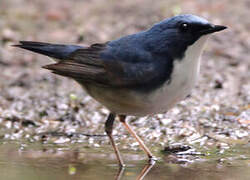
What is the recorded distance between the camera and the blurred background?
226 inches

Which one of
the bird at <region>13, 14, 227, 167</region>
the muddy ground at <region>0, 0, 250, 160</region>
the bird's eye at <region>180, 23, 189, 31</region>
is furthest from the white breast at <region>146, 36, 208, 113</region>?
the muddy ground at <region>0, 0, 250, 160</region>

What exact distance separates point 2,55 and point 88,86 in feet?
13.4

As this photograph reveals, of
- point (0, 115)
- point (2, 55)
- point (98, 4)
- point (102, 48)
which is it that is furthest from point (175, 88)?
point (98, 4)

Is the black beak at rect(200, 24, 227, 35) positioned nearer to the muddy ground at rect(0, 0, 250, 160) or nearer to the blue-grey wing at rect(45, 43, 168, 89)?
the blue-grey wing at rect(45, 43, 168, 89)

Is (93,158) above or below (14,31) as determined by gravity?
below

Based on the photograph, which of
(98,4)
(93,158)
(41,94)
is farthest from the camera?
(98,4)

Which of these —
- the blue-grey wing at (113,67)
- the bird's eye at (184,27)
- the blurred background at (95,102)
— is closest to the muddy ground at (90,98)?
the blurred background at (95,102)

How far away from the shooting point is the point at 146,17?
10.6m

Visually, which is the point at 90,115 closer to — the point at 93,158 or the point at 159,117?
the point at 159,117

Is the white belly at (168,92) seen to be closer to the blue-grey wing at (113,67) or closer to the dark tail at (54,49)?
the blue-grey wing at (113,67)

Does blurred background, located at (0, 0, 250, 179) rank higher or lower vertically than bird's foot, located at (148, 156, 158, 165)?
higher

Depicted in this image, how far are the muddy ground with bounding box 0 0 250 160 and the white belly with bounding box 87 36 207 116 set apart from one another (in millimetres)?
807

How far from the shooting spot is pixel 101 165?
5379 millimetres

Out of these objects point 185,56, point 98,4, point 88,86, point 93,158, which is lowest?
point 93,158
